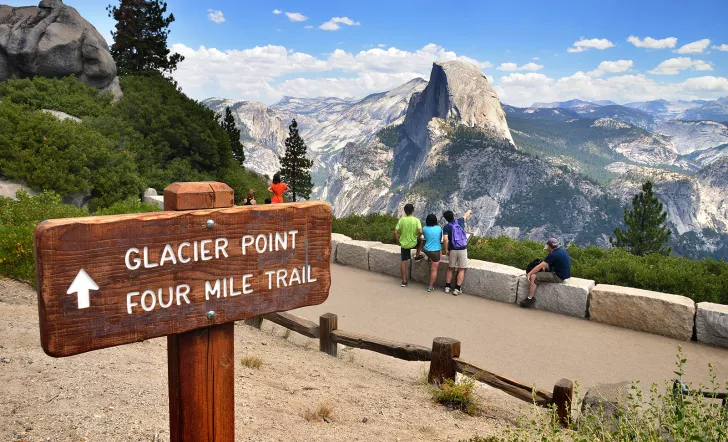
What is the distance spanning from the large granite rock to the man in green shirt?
22.3m

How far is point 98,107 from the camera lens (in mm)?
24000

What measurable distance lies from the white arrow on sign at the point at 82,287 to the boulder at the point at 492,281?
318 inches

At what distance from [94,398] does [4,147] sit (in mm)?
15240

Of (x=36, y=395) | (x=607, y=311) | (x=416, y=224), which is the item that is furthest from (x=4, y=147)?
(x=607, y=311)

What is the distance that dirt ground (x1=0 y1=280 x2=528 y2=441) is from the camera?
12.1ft

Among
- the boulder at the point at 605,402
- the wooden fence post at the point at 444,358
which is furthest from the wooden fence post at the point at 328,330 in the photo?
the boulder at the point at 605,402

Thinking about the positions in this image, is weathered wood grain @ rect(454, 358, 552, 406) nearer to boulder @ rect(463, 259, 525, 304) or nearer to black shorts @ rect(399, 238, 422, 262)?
boulder @ rect(463, 259, 525, 304)

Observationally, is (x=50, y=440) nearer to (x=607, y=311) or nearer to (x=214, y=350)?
(x=214, y=350)

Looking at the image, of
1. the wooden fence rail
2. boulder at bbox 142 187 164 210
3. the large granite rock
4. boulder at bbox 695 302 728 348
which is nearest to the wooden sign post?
the wooden fence rail

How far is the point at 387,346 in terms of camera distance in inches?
231

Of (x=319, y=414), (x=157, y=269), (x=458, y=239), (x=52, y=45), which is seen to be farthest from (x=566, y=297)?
(x=52, y=45)

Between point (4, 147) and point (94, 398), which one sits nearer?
point (94, 398)

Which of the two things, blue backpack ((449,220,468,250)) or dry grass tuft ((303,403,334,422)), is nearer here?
dry grass tuft ((303,403,334,422))

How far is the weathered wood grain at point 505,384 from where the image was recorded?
4879 millimetres
